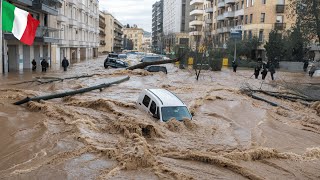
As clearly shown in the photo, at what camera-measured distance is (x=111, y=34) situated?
117125mm

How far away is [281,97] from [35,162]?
15.5 metres

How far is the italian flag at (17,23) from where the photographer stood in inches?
478

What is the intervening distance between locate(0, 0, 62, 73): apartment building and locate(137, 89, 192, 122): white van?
19072 mm

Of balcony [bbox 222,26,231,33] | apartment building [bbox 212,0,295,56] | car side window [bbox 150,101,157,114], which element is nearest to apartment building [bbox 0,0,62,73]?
car side window [bbox 150,101,157,114]

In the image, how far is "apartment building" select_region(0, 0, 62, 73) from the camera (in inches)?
1196

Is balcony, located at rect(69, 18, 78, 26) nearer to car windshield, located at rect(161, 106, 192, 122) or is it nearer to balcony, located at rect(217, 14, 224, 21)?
balcony, located at rect(217, 14, 224, 21)

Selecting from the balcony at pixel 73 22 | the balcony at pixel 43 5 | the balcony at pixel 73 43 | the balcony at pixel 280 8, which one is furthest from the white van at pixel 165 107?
the balcony at pixel 280 8

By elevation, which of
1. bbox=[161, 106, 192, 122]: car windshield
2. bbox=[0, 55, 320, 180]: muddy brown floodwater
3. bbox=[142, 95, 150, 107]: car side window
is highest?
Result: bbox=[142, 95, 150, 107]: car side window

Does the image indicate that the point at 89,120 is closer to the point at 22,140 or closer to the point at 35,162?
the point at 22,140

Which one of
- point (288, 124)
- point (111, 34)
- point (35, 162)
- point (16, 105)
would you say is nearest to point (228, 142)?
point (288, 124)

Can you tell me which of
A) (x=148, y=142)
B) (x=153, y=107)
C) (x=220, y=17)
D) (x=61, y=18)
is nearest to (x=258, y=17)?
(x=220, y=17)

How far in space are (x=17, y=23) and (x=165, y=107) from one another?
571 cm

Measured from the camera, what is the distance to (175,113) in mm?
12438

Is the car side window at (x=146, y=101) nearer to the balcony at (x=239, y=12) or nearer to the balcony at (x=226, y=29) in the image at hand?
the balcony at (x=239, y=12)
